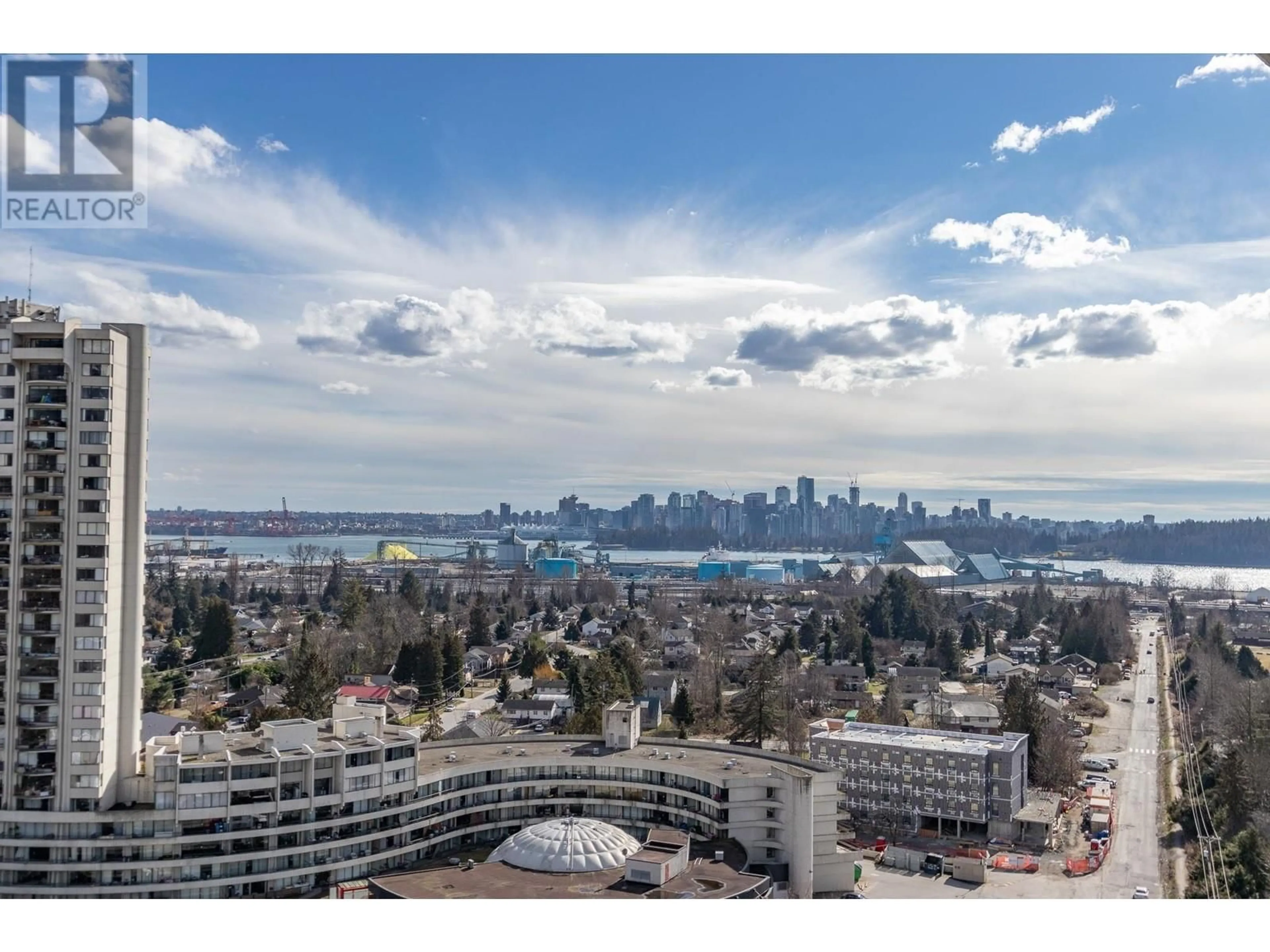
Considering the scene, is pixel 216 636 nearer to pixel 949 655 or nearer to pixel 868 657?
pixel 868 657

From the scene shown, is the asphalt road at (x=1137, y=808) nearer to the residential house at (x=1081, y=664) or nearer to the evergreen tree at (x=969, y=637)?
the residential house at (x=1081, y=664)

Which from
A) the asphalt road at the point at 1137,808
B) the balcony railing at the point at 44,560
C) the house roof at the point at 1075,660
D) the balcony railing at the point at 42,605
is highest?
the balcony railing at the point at 44,560

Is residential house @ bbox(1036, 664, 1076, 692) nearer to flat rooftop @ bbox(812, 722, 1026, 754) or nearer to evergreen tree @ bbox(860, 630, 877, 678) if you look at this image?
evergreen tree @ bbox(860, 630, 877, 678)

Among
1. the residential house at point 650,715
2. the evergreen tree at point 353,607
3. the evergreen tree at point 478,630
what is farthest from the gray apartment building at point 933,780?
the evergreen tree at point 353,607

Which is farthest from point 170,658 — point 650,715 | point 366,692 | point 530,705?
point 650,715

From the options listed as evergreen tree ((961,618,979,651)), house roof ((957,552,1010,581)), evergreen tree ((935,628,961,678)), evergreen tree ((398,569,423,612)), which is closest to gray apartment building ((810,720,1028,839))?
evergreen tree ((935,628,961,678))

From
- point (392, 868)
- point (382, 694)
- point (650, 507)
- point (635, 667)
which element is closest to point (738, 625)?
point (635, 667)
